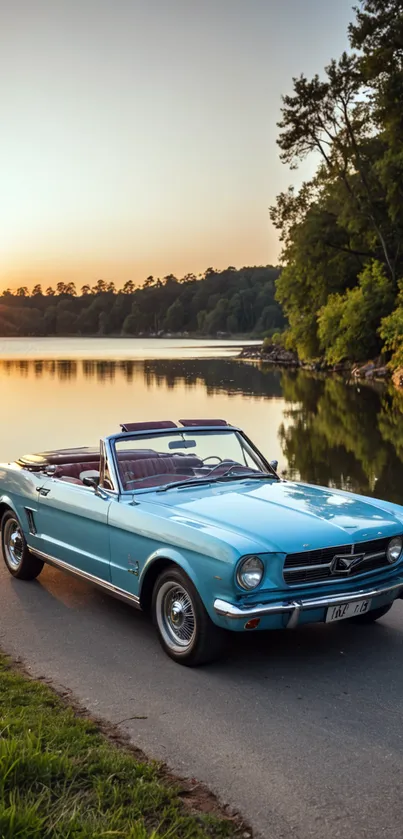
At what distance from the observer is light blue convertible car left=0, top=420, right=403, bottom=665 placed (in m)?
5.14

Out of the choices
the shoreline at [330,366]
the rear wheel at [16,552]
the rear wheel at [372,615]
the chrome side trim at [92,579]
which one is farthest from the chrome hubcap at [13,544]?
the shoreline at [330,366]

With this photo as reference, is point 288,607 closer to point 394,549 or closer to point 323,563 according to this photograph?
point 323,563

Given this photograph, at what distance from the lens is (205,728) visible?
4.52 meters

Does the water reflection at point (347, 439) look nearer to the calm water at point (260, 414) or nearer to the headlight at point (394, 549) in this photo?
the calm water at point (260, 414)

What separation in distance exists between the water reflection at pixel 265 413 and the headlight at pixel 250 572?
923 cm

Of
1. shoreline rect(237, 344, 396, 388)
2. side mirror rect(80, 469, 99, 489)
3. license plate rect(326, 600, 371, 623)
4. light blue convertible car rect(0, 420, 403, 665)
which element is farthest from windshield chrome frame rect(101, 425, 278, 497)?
shoreline rect(237, 344, 396, 388)

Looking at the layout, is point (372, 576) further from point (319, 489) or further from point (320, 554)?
point (319, 489)

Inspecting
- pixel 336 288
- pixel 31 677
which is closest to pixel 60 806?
pixel 31 677

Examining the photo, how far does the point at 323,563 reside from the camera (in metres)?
5.35

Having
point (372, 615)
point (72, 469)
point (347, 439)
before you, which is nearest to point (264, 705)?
point (372, 615)

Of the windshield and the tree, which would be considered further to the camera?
the tree

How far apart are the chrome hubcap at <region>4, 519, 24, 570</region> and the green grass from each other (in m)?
3.52

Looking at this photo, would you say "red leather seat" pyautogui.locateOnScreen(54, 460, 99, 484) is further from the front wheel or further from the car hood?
the front wheel

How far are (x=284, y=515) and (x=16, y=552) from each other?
3.36 meters
